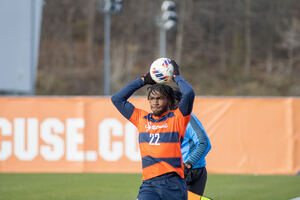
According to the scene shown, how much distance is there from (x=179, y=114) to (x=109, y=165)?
8.14 m

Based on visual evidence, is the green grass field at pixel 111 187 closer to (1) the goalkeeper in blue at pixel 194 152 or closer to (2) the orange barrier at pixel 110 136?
(2) the orange barrier at pixel 110 136

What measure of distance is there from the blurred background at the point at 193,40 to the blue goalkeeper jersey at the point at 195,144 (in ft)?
134

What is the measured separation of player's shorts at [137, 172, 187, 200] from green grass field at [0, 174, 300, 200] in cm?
446

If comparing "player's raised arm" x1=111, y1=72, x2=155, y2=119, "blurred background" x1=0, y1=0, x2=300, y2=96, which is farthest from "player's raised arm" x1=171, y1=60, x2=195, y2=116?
"blurred background" x1=0, y1=0, x2=300, y2=96

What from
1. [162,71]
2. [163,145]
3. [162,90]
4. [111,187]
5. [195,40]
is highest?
[162,71]

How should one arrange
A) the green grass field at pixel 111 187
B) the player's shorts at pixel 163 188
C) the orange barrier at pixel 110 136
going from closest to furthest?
the player's shorts at pixel 163 188 < the green grass field at pixel 111 187 < the orange barrier at pixel 110 136

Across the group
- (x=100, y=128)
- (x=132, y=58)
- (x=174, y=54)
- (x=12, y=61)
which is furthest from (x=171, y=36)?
(x=100, y=128)

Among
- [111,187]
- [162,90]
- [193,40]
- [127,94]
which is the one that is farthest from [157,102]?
[193,40]

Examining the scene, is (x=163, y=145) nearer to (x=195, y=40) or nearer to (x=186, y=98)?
(x=186, y=98)

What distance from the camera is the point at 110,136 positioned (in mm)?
12438

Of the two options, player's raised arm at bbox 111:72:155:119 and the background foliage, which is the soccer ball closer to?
player's raised arm at bbox 111:72:155:119

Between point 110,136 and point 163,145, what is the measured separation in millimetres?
8093

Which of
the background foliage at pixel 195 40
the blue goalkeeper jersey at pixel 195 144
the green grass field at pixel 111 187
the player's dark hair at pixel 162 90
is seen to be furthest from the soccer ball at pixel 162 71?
the background foliage at pixel 195 40

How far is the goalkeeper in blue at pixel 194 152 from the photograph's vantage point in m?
5.02
